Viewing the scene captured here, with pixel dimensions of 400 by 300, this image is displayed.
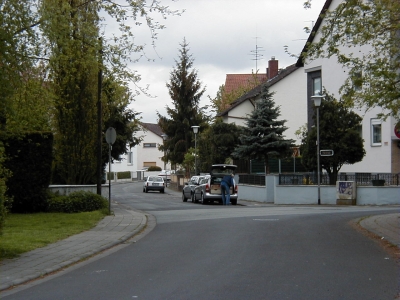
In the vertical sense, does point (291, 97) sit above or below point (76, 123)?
above

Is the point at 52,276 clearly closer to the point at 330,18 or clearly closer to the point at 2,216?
the point at 2,216

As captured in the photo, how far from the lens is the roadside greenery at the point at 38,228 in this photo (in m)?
13.2

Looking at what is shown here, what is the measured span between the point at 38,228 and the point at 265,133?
904 inches

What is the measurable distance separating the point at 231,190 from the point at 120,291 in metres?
25.0

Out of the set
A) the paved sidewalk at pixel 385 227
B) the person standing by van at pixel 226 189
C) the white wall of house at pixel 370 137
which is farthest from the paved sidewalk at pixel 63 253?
the white wall of house at pixel 370 137

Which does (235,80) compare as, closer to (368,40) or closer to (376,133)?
(376,133)

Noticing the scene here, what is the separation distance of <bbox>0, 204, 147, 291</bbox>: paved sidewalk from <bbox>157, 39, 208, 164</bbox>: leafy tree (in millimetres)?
44216

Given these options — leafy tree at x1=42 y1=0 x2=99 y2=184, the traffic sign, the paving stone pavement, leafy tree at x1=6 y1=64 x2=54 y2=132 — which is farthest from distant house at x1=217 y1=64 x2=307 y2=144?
leafy tree at x1=6 y1=64 x2=54 y2=132

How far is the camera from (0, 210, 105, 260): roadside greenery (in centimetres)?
1321

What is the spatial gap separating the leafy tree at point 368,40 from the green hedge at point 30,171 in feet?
38.6

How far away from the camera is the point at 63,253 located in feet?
41.3

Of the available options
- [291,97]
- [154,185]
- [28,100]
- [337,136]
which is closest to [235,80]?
[291,97]

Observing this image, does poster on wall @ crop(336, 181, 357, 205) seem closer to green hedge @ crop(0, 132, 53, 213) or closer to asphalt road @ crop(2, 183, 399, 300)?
asphalt road @ crop(2, 183, 399, 300)

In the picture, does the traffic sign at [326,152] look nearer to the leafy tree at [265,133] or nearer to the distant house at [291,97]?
the leafy tree at [265,133]
